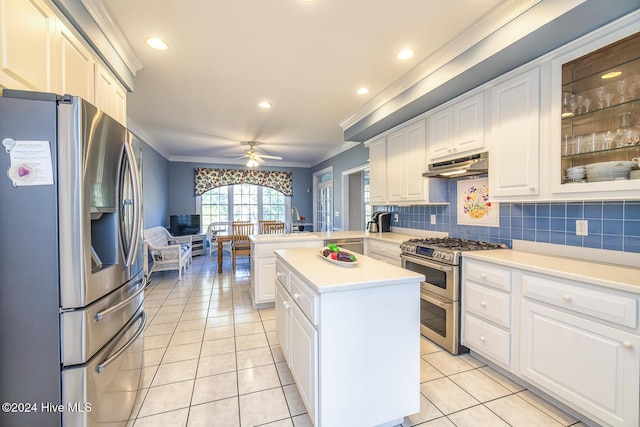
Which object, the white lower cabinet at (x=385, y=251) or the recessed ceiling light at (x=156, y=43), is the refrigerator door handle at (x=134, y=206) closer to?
the recessed ceiling light at (x=156, y=43)

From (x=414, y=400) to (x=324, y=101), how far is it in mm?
3078

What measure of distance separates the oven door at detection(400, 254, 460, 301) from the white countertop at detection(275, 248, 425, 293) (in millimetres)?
797

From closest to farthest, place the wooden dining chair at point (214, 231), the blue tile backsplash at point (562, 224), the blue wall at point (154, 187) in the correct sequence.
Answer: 1. the blue tile backsplash at point (562, 224)
2. the blue wall at point (154, 187)
3. the wooden dining chair at point (214, 231)

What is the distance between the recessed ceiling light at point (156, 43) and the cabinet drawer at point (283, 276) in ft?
6.44

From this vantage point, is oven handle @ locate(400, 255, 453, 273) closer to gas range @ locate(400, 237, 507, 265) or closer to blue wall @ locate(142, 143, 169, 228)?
gas range @ locate(400, 237, 507, 265)

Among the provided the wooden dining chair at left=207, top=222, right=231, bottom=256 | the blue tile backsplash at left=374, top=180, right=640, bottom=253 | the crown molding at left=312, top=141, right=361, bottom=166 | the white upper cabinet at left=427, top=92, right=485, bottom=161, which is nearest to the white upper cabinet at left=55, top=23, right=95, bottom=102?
the white upper cabinet at left=427, top=92, right=485, bottom=161

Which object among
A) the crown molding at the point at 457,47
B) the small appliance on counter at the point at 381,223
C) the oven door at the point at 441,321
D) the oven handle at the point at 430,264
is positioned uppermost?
the crown molding at the point at 457,47

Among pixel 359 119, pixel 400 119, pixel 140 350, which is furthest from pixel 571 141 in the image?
pixel 140 350

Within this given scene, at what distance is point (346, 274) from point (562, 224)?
177 centimetres

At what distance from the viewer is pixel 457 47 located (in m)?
2.12

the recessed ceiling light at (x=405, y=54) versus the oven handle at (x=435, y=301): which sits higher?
the recessed ceiling light at (x=405, y=54)

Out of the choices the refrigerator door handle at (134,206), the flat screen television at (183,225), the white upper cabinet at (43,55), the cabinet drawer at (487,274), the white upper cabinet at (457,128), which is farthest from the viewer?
the flat screen television at (183,225)

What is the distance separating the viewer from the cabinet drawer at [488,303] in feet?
6.21

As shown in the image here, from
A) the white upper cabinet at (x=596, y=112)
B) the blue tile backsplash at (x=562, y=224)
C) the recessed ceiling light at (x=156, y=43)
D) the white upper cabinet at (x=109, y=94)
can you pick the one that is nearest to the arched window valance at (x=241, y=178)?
the white upper cabinet at (x=109, y=94)
